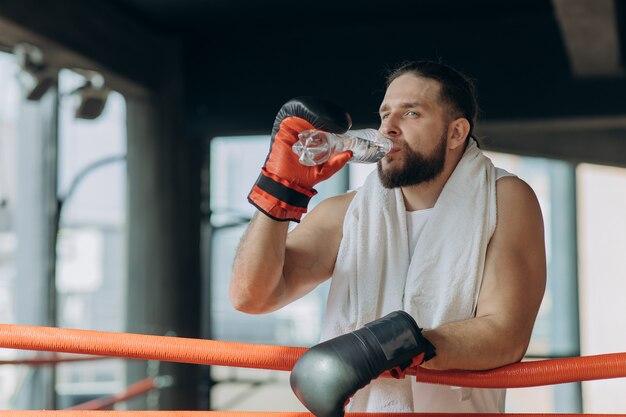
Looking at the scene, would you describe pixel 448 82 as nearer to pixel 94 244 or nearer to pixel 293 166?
pixel 293 166

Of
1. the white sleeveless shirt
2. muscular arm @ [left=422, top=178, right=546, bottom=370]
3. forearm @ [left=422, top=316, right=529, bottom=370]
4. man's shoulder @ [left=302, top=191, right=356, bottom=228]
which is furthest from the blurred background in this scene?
forearm @ [left=422, top=316, right=529, bottom=370]

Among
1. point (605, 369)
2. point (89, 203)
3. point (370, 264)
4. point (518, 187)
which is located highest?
point (89, 203)

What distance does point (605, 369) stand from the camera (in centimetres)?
146

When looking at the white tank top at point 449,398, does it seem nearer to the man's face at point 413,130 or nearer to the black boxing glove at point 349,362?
the man's face at point 413,130

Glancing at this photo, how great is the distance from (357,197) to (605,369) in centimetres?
81

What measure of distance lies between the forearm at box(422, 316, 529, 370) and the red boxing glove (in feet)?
1.06

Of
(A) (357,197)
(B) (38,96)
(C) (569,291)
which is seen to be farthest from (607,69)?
(A) (357,197)

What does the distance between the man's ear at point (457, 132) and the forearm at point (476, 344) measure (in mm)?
499

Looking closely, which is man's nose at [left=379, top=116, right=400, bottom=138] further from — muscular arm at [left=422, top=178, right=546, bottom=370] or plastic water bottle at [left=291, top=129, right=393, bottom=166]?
muscular arm at [left=422, top=178, right=546, bottom=370]

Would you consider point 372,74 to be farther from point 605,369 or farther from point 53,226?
point 605,369

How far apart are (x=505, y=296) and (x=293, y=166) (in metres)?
0.43

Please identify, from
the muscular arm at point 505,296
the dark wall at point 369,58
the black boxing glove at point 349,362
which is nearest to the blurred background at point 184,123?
the dark wall at point 369,58

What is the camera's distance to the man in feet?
5.88

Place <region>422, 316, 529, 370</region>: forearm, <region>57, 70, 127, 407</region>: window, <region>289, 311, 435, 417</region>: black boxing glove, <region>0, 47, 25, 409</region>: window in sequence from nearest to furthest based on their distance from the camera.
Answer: <region>289, 311, 435, 417</region>: black boxing glove, <region>422, 316, 529, 370</region>: forearm, <region>0, 47, 25, 409</region>: window, <region>57, 70, 127, 407</region>: window
